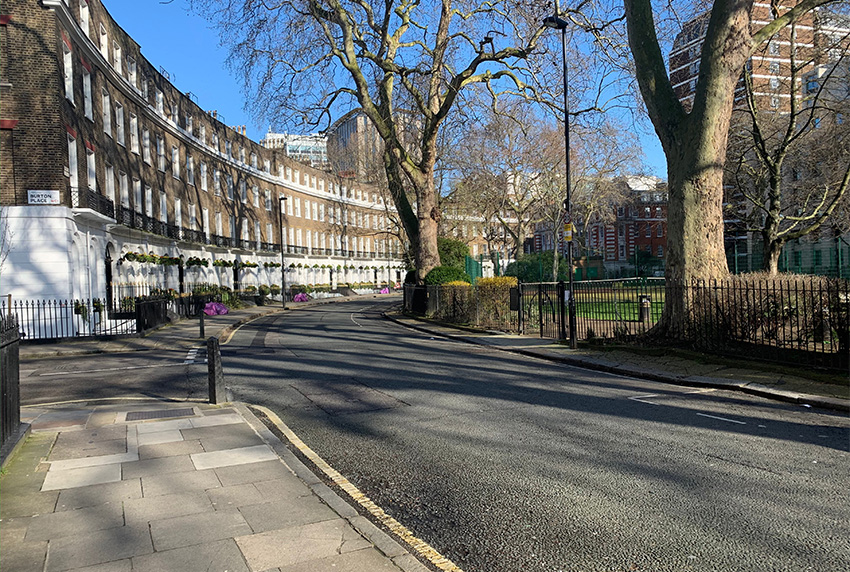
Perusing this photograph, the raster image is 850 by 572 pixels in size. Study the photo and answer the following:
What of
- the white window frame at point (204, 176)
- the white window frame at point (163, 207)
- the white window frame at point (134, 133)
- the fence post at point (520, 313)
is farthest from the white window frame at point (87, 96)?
the white window frame at point (204, 176)

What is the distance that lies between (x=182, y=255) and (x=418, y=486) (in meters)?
41.4

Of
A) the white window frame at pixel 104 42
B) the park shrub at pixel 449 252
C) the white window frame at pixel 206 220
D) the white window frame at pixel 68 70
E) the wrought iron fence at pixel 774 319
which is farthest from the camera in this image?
the white window frame at pixel 206 220

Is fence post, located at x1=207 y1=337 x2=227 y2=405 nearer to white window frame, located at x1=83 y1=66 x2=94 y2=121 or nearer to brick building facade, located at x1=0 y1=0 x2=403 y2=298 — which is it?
brick building facade, located at x1=0 y1=0 x2=403 y2=298

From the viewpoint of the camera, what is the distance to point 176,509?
455 centimetres

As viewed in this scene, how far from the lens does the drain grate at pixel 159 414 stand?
7.98m

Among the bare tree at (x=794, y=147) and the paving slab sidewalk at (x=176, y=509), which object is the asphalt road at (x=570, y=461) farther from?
the bare tree at (x=794, y=147)

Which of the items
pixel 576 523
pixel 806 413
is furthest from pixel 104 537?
pixel 806 413

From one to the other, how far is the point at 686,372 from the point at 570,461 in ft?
20.0

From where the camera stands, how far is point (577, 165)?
135 feet

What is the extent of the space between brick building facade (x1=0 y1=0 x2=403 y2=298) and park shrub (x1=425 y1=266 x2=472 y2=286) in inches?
563

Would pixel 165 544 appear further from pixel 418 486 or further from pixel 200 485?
pixel 418 486

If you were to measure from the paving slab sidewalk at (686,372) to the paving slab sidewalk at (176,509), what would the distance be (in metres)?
7.06

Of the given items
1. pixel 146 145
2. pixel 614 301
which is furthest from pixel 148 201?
pixel 614 301

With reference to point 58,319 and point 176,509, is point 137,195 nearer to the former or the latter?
point 58,319
